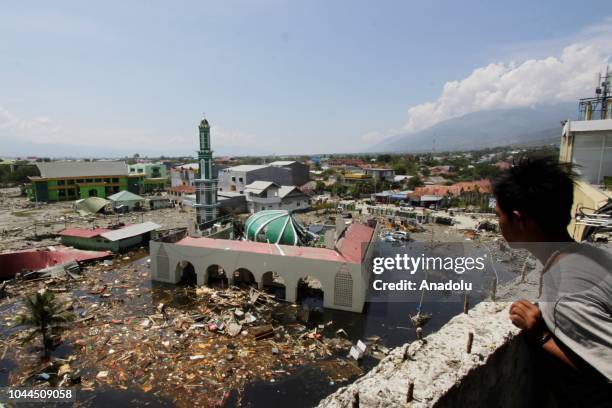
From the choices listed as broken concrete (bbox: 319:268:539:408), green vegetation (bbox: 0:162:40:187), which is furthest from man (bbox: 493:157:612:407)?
green vegetation (bbox: 0:162:40:187)

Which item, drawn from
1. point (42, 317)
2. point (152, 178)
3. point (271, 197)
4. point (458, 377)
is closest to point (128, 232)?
point (42, 317)

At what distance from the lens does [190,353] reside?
1012 cm

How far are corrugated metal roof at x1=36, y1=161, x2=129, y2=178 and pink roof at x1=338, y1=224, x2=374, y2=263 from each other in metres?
37.6

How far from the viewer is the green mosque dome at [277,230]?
55.8 ft

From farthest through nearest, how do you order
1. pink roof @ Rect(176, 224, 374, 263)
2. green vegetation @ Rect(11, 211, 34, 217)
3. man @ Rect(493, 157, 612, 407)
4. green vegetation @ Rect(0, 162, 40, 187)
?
1. green vegetation @ Rect(0, 162, 40, 187)
2. green vegetation @ Rect(11, 211, 34, 217)
3. pink roof @ Rect(176, 224, 374, 263)
4. man @ Rect(493, 157, 612, 407)

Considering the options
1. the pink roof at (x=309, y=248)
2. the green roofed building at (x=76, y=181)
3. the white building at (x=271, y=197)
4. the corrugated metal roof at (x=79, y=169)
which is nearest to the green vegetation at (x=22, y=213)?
the green roofed building at (x=76, y=181)

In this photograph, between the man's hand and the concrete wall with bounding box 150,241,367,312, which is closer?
the man's hand

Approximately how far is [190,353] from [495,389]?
9208 millimetres

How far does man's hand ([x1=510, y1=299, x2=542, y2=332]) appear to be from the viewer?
1.57m

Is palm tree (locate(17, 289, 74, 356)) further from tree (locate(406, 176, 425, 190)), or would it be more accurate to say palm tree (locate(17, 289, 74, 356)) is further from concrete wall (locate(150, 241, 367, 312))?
tree (locate(406, 176, 425, 190))

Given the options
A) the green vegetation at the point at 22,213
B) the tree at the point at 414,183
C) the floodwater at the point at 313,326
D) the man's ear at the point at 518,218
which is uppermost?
the man's ear at the point at 518,218

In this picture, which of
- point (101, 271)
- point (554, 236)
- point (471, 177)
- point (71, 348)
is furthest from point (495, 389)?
point (471, 177)

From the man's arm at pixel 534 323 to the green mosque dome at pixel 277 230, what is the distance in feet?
50.2

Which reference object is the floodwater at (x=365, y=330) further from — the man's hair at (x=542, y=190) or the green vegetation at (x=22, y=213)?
the green vegetation at (x=22, y=213)
